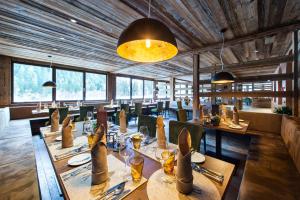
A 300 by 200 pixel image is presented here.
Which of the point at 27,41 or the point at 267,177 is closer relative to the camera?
the point at 267,177

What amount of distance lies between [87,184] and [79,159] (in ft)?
1.20

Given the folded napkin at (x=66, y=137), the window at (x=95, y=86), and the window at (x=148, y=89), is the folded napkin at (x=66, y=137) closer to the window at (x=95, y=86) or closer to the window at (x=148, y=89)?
the window at (x=95, y=86)

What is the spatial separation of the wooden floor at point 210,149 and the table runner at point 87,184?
34.9 inches

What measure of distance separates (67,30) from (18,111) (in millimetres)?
3744

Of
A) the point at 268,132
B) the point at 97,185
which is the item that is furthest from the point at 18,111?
the point at 268,132

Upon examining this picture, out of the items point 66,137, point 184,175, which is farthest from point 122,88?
point 184,175

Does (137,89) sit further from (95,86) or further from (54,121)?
(54,121)

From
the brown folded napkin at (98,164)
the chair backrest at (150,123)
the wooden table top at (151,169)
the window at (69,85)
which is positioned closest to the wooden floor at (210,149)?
the wooden table top at (151,169)

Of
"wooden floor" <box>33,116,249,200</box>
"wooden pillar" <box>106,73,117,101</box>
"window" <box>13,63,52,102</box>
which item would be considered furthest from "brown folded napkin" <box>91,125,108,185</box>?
"wooden pillar" <box>106,73,117,101</box>

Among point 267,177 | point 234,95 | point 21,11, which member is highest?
point 21,11

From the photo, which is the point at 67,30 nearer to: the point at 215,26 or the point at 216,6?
the point at 216,6

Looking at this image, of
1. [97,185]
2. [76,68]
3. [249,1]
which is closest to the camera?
[97,185]

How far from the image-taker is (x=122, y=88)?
8094mm

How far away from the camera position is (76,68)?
6023 millimetres
